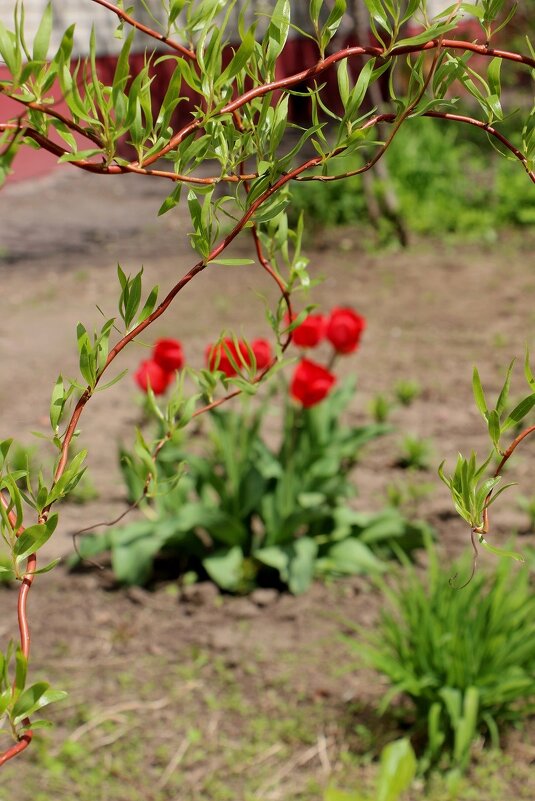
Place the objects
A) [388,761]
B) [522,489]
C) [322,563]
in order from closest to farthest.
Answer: [388,761] → [322,563] → [522,489]

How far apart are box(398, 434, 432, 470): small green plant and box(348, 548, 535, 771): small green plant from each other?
127cm

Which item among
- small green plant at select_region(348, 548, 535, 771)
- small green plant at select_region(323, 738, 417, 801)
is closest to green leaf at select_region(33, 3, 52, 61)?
small green plant at select_region(323, 738, 417, 801)

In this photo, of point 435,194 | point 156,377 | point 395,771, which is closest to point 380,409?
point 156,377

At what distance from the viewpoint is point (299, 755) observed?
235 cm

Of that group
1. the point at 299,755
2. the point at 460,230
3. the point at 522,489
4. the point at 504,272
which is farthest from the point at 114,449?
the point at 460,230

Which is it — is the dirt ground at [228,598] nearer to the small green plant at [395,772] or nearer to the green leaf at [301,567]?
the green leaf at [301,567]

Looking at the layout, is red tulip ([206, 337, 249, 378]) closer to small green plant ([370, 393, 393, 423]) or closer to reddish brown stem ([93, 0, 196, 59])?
reddish brown stem ([93, 0, 196, 59])

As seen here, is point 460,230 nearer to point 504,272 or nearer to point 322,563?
point 504,272

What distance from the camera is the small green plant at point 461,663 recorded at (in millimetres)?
2217

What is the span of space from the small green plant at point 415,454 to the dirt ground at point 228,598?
5 centimetres

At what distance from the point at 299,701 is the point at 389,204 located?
4.65 meters

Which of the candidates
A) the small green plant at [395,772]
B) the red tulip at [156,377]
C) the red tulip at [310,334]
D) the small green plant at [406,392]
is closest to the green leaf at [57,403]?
the small green plant at [395,772]

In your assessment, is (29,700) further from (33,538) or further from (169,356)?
(169,356)

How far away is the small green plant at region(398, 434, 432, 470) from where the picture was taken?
11.9ft
